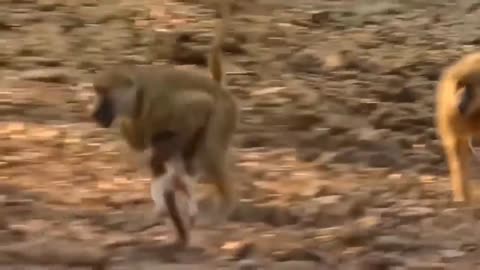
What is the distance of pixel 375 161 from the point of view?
16.6 feet

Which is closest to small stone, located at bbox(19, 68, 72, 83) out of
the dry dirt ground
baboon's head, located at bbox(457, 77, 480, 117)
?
the dry dirt ground

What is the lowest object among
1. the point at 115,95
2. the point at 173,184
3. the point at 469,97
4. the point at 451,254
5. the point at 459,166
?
the point at 451,254

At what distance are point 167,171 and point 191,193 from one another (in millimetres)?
129

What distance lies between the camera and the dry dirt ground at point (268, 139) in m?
3.90

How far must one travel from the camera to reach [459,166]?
186 inches

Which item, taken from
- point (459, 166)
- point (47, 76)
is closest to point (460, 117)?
point (459, 166)

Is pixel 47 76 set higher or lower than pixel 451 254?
higher

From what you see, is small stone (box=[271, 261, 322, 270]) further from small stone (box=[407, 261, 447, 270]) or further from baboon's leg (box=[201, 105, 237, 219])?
baboon's leg (box=[201, 105, 237, 219])

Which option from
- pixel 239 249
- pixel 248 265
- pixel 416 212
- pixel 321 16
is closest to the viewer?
pixel 248 265

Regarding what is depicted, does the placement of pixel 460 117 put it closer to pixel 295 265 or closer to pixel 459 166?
pixel 459 166

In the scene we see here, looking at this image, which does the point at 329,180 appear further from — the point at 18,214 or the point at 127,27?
the point at 127,27

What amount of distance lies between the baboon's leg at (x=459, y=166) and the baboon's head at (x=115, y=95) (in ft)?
4.87

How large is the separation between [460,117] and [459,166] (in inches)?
8.3

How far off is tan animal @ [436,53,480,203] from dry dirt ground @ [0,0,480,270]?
113 millimetres
